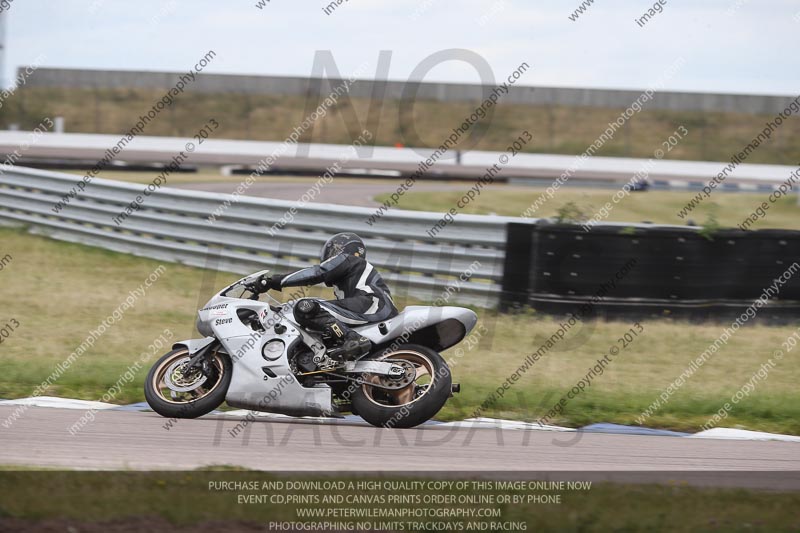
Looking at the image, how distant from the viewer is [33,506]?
513 centimetres

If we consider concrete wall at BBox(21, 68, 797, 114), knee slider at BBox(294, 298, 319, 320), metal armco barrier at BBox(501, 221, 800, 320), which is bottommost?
knee slider at BBox(294, 298, 319, 320)

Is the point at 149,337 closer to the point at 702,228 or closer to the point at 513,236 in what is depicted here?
the point at 513,236

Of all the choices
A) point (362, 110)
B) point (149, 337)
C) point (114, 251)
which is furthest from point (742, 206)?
point (362, 110)

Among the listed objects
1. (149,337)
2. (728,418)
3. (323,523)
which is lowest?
(323,523)

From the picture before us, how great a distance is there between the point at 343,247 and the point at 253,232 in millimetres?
6545

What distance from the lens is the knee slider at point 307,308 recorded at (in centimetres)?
786

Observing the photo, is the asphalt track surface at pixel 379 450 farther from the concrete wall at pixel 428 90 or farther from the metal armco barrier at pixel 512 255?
the concrete wall at pixel 428 90

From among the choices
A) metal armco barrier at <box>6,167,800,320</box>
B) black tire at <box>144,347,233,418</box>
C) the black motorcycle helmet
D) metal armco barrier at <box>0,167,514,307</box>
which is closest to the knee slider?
the black motorcycle helmet

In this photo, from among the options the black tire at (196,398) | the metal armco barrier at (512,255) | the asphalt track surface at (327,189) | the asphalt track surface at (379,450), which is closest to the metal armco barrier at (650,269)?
the metal armco barrier at (512,255)

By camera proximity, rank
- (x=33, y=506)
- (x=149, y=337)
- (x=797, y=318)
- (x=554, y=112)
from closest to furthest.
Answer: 1. (x=33, y=506)
2. (x=149, y=337)
3. (x=797, y=318)
4. (x=554, y=112)

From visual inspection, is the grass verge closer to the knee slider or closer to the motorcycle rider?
the motorcycle rider

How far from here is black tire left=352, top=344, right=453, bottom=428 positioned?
298 inches

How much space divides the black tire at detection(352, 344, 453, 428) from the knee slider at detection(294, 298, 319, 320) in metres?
0.58

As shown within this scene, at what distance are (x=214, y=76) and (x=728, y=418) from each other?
48442 mm
